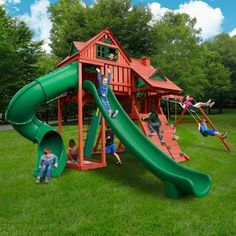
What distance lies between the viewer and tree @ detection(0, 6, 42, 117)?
3381 centimetres

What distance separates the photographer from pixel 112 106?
1134 cm

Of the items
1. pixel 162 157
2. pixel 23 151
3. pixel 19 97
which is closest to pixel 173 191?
pixel 162 157

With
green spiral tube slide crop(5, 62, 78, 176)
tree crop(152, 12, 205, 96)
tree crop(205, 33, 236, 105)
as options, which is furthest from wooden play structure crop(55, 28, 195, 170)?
tree crop(205, 33, 236, 105)

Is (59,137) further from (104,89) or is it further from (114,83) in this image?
(114,83)

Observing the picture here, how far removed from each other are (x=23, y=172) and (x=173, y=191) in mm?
5395

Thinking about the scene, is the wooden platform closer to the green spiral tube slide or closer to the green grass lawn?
the green grass lawn

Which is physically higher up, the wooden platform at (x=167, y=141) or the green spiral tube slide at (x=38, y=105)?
the green spiral tube slide at (x=38, y=105)

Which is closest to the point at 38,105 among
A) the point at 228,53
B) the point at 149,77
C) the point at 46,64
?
the point at 149,77

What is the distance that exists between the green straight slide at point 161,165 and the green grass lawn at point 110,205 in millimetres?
283

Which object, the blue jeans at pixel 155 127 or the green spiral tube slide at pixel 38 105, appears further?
the blue jeans at pixel 155 127

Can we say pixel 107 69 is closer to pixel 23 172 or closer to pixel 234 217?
pixel 23 172

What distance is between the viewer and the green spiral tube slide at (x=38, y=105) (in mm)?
10305

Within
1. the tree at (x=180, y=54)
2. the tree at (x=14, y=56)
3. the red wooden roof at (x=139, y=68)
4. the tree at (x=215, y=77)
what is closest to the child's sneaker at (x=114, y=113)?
the red wooden roof at (x=139, y=68)

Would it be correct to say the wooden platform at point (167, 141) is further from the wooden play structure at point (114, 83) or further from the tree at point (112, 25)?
the tree at point (112, 25)
